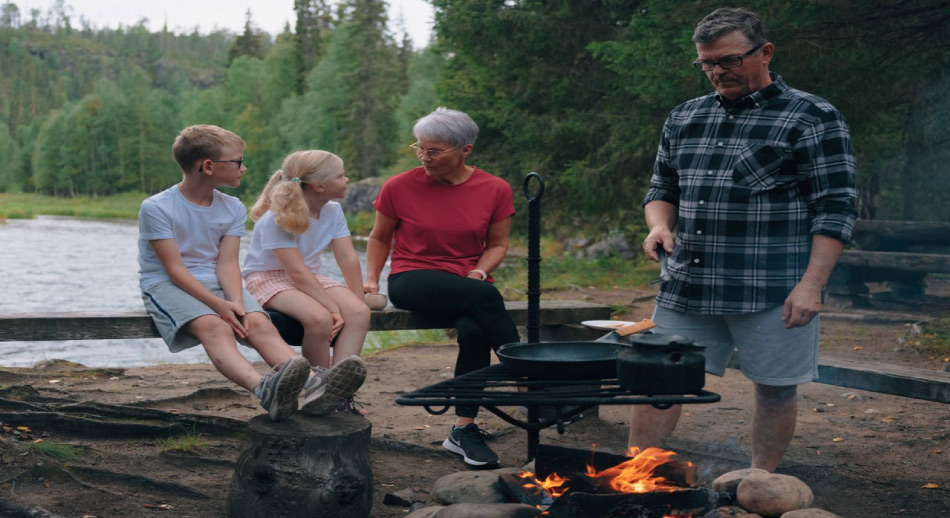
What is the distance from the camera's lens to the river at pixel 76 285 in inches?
356

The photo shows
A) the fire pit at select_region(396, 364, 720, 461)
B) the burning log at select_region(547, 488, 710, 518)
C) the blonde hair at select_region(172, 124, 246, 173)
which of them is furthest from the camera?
the blonde hair at select_region(172, 124, 246, 173)

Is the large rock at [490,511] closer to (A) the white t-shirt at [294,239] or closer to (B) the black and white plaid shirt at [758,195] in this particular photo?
(B) the black and white plaid shirt at [758,195]

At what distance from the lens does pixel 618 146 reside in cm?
1216

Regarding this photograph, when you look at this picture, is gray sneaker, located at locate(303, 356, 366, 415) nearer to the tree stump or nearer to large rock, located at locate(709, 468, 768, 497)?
the tree stump

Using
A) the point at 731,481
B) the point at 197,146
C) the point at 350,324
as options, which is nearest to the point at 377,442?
the point at 350,324

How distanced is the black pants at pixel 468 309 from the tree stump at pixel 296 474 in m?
0.97

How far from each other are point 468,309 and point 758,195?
1552mm

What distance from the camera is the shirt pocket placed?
10.2 ft

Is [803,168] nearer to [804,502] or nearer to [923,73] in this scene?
[804,502]

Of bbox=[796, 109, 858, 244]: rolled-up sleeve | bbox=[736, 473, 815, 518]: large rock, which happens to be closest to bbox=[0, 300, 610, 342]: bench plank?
bbox=[736, 473, 815, 518]: large rock

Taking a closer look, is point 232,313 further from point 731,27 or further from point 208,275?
point 731,27

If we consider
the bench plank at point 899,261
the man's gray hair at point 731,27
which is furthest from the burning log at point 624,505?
the bench plank at point 899,261

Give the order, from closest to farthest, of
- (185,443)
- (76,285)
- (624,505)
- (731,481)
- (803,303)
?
(624,505) < (803,303) < (731,481) < (185,443) < (76,285)

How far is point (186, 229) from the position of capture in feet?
12.9
